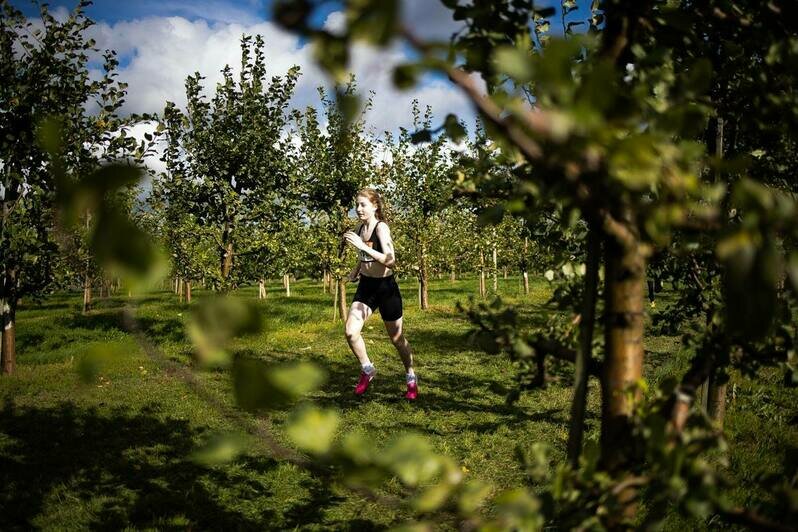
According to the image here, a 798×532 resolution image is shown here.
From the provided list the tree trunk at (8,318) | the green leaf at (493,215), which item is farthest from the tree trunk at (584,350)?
the tree trunk at (8,318)

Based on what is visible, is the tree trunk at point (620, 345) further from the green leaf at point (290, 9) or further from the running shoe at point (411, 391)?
the running shoe at point (411, 391)

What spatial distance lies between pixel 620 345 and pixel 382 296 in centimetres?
474

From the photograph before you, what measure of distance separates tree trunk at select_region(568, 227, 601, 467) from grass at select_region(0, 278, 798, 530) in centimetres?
38

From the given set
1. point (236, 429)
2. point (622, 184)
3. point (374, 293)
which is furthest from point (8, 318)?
point (622, 184)

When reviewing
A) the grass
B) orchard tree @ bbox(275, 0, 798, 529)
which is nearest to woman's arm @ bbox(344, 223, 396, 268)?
the grass

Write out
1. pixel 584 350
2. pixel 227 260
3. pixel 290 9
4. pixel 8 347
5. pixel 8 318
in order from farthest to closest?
1. pixel 227 260
2. pixel 8 347
3. pixel 8 318
4. pixel 584 350
5. pixel 290 9

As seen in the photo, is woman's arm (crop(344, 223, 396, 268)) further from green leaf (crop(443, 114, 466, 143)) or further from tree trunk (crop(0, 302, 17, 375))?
tree trunk (crop(0, 302, 17, 375))

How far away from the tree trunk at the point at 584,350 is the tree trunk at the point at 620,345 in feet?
0.14

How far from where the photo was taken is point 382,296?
230 inches

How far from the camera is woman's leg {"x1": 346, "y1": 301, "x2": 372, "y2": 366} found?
225 inches

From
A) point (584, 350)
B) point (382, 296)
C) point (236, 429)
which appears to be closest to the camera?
point (584, 350)

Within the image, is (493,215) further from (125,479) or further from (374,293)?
(374,293)

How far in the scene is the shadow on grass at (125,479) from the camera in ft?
10.7

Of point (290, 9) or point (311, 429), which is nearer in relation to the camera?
point (311, 429)
